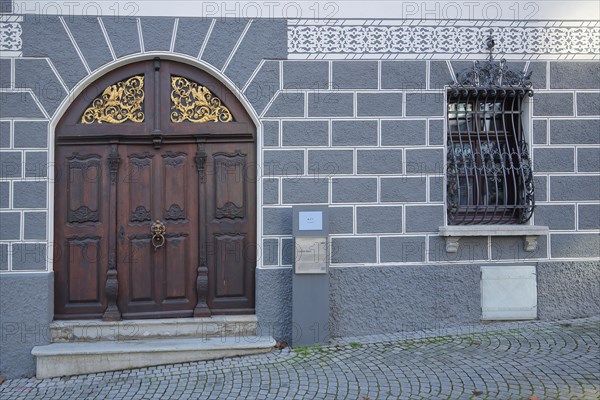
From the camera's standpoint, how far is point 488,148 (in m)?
6.65

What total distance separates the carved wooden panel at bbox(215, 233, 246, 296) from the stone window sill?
2437 millimetres

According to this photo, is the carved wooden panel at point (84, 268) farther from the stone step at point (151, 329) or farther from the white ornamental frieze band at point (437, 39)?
the white ornamental frieze band at point (437, 39)

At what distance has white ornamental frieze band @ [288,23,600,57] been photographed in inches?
250

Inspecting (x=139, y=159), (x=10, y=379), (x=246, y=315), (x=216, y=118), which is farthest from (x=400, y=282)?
(x=10, y=379)

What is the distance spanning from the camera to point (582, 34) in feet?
21.9

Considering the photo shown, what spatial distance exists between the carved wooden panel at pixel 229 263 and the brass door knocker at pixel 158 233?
24.8 inches

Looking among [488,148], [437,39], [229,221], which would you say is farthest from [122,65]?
[488,148]

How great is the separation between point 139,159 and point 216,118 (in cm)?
103

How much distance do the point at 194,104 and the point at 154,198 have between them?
1216 mm

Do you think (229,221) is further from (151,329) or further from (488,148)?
(488,148)

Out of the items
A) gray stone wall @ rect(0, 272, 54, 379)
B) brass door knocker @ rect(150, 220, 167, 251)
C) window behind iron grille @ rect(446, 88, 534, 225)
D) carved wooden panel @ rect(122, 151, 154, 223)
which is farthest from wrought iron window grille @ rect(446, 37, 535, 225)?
gray stone wall @ rect(0, 272, 54, 379)

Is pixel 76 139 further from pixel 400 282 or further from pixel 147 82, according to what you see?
pixel 400 282

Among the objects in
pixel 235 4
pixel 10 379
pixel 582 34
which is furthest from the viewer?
pixel 582 34

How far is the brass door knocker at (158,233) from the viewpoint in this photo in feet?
20.5
